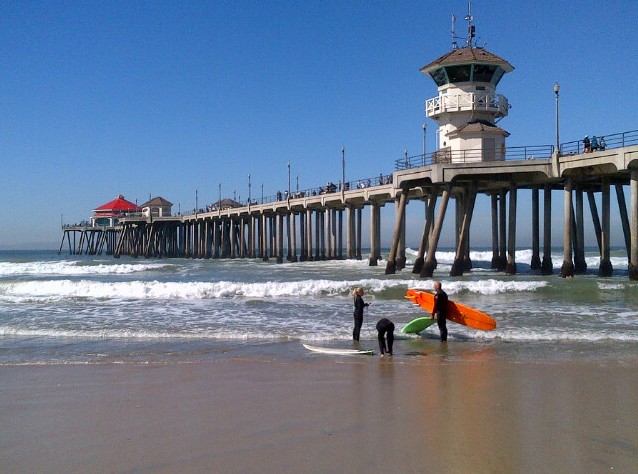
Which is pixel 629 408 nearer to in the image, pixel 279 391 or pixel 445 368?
pixel 445 368

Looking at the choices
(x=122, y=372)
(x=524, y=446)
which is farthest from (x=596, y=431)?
(x=122, y=372)

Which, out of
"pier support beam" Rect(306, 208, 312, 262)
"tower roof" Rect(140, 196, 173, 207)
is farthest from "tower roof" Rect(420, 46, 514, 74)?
"tower roof" Rect(140, 196, 173, 207)

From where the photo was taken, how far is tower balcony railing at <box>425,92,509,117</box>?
99.5 feet

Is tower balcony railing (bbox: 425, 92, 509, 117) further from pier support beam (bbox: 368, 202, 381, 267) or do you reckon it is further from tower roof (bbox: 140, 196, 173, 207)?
tower roof (bbox: 140, 196, 173, 207)

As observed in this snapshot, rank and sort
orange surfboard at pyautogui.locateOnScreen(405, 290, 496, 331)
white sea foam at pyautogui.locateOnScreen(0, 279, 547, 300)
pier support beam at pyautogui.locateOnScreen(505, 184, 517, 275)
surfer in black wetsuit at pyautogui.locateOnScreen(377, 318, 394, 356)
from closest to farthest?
surfer in black wetsuit at pyautogui.locateOnScreen(377, 318, 394, 356) → orange surfboard at pyautogui.locateOnScreen(405, 290, 496, 331) → white sea foam at pyautogui.locateOnScreen(0, 279, 547, 300) → pier support beam at pyautogui.locateOnScreen(505, 184, 517, 275)

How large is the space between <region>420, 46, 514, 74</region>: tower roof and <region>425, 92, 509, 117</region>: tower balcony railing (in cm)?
157

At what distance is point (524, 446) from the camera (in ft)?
17.3

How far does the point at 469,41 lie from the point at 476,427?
31.2 m

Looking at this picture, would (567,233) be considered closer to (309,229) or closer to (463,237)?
(463,237)

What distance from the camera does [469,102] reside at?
3034 cm

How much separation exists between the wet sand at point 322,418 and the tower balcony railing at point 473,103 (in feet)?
75.9

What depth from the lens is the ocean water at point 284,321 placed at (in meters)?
10.6

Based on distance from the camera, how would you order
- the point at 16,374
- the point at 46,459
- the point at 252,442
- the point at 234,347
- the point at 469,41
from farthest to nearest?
1. the point at 469,41
2. the point at 234,347
3. the point at 16,374
4. the point at 252,442
5. the point at 46,459

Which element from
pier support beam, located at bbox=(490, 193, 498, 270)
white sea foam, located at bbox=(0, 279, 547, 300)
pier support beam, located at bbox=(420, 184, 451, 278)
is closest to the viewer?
white sea foam, located at bbox=(0, 279, 547, 300)
